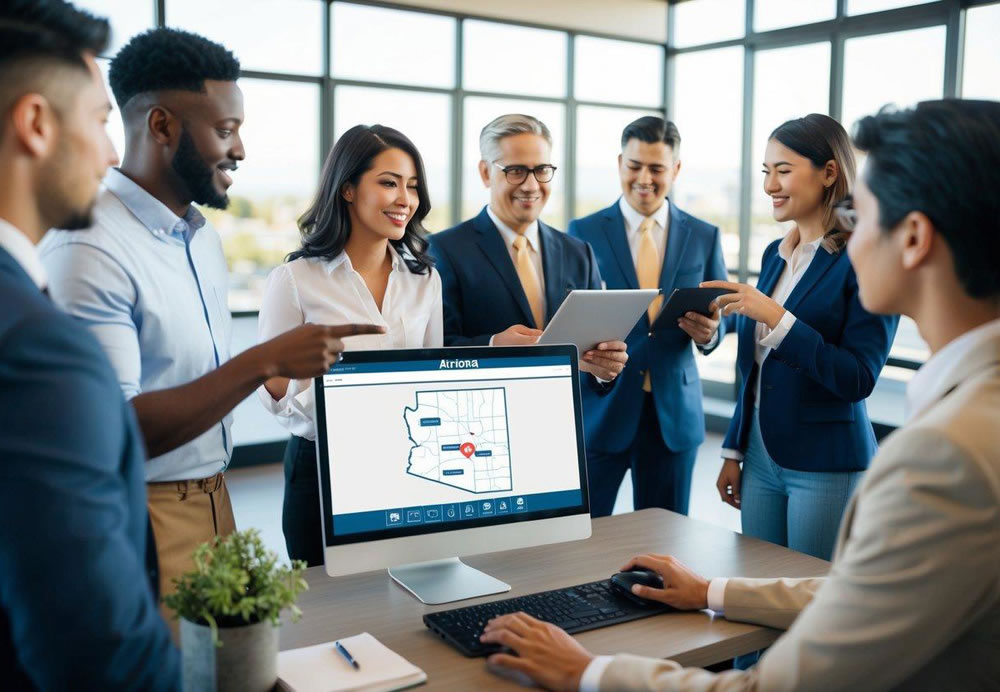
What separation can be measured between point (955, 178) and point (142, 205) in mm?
1482

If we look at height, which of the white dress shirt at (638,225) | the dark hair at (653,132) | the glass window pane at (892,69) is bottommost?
the white dress shirt at (638,225)

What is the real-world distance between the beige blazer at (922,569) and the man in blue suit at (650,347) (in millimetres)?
1897

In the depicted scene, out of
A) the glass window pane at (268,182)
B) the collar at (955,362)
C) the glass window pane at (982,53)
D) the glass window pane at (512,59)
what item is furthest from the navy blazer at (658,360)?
the glass window pane at (512,59)

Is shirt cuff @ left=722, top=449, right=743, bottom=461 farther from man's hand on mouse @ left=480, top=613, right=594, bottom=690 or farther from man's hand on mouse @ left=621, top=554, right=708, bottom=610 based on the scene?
man's hand on mouse @ left=480, top=613, right=594, bottom=690

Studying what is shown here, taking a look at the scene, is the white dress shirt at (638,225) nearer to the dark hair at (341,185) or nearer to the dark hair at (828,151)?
the dark hair at (828,151)

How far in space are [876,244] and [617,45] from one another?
6.90 meters

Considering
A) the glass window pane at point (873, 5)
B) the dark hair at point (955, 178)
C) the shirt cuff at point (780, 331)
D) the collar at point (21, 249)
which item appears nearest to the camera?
the collar at point (21, 249)

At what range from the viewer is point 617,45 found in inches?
301

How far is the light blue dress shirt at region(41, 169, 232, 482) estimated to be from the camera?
1649 mm

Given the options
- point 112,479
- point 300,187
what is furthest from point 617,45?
point 112,479

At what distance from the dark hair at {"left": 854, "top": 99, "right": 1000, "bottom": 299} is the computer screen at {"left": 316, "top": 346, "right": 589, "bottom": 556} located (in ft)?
2.86

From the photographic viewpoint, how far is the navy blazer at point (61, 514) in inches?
34.9

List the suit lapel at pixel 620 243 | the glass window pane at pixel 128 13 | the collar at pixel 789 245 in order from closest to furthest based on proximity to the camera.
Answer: the collar at pixel 789 245 → the suit lapel at pixel 620 243 → the glass window pane at pixel 128 13

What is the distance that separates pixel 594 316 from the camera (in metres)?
2.33
